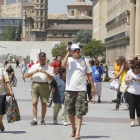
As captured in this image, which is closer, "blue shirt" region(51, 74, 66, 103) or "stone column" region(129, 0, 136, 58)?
"blue shirt" region(51, 74, 66, 103)

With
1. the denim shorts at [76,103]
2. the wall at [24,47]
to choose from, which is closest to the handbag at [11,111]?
the denim shorts at [76,103]

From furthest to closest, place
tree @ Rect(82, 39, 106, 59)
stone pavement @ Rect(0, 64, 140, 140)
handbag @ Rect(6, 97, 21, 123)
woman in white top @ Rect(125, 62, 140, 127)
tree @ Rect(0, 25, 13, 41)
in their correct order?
1. tree @ Rect(0, 25, 13, 41)
2. tree @ Rect(82, 39, 106, 59)
3. woman in white top @ Rect(125, 62, 140, 127)
4. handbag @ Rect(6, 97, 21, 123)
5. stone pavement @ Rect(0, 64, 140, 140)

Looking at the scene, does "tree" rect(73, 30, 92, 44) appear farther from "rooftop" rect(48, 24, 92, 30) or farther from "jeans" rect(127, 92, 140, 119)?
"jeans" rect(127, 92, 140, 119)

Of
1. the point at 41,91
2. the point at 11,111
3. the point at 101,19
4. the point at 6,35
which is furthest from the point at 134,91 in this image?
the point at 6,35

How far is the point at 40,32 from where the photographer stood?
193250 mm

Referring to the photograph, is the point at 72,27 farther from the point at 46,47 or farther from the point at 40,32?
the point at 46,47

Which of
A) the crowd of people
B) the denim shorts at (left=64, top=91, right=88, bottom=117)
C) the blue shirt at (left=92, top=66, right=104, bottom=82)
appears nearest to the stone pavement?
the crowd of people

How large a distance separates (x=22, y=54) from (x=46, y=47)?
5.15 m

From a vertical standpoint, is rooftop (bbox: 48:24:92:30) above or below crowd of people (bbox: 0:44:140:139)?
above

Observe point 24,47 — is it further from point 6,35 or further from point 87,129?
point 87,129

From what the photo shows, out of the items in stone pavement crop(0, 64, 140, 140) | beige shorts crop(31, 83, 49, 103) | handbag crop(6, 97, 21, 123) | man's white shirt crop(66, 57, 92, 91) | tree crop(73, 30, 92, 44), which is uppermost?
tree crop(73, 30, 92, 44)

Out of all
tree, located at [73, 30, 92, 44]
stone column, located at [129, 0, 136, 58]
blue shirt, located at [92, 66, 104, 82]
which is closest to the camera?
blue shirt, located at [92, 66, 104, 82]

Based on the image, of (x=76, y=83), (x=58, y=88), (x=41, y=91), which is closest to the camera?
(x=76, y=83)

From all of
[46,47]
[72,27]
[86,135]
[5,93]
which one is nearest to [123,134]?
[86,135]
